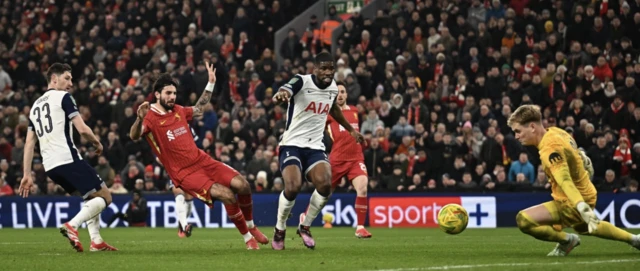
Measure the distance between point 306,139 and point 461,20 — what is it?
14.8m

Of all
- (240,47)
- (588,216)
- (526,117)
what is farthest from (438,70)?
(588,216)

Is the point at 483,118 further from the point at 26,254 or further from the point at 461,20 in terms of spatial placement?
the point at 26,254

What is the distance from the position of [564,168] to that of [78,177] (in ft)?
19.7

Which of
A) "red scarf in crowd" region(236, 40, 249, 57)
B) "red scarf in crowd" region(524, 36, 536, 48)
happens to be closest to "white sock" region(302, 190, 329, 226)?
"red scarf in crowd" region(524, 36, 536, 48)

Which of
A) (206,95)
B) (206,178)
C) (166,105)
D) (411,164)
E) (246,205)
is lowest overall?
(246,205)

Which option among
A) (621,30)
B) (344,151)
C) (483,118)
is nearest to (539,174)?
(483,118)

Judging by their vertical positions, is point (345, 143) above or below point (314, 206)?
above

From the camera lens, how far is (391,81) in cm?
2745

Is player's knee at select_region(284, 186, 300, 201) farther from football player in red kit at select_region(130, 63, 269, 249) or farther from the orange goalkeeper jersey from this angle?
the orange goalkeeper jersey

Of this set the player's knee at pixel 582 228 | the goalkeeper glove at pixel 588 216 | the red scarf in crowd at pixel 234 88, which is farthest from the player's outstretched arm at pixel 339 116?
the red scarf in crowd at pixel 234 88

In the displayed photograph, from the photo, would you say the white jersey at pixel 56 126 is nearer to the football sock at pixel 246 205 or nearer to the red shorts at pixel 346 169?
the football sock at pixel 246 205

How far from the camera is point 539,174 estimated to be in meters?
23.6

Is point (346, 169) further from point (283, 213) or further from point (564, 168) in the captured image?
point (564, 168)

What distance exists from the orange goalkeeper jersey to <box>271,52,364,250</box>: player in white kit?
136 inches
